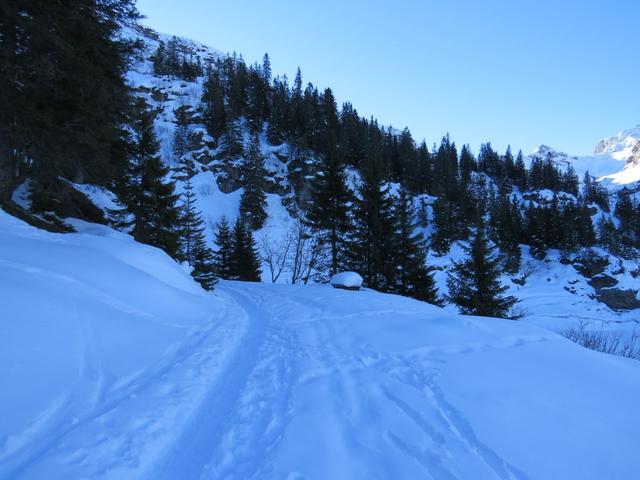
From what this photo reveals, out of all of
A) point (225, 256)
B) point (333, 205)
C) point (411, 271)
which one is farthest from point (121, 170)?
point (225, 256)

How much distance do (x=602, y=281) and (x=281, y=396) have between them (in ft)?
205

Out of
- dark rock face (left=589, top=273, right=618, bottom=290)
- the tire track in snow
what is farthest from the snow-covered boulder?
dark rock face (left=589, top=273, right=618, bottom=290)

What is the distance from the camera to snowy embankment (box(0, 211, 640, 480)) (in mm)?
2873

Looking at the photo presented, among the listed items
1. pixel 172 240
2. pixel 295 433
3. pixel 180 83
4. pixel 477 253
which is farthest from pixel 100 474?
pixel 180 83

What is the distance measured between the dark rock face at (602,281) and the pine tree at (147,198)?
59401mm

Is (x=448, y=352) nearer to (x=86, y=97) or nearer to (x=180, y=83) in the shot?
(x=86, y=97)

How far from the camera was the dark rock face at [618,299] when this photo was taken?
145 feet

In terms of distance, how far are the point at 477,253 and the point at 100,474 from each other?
20.2m

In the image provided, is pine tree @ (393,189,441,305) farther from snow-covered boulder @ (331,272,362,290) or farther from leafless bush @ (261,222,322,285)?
leafless bush @ (261,222,322,285)

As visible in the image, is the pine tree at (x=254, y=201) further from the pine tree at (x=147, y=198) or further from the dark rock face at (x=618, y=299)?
the dark rock face at (x=618, y=299)

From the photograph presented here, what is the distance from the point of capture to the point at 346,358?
579 cm

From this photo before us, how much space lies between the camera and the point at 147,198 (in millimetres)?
16031

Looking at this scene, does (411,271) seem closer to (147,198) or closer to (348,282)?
(348,282)

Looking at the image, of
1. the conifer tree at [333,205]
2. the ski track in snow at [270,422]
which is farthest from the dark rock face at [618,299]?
the ski track in snow at [270,422]
